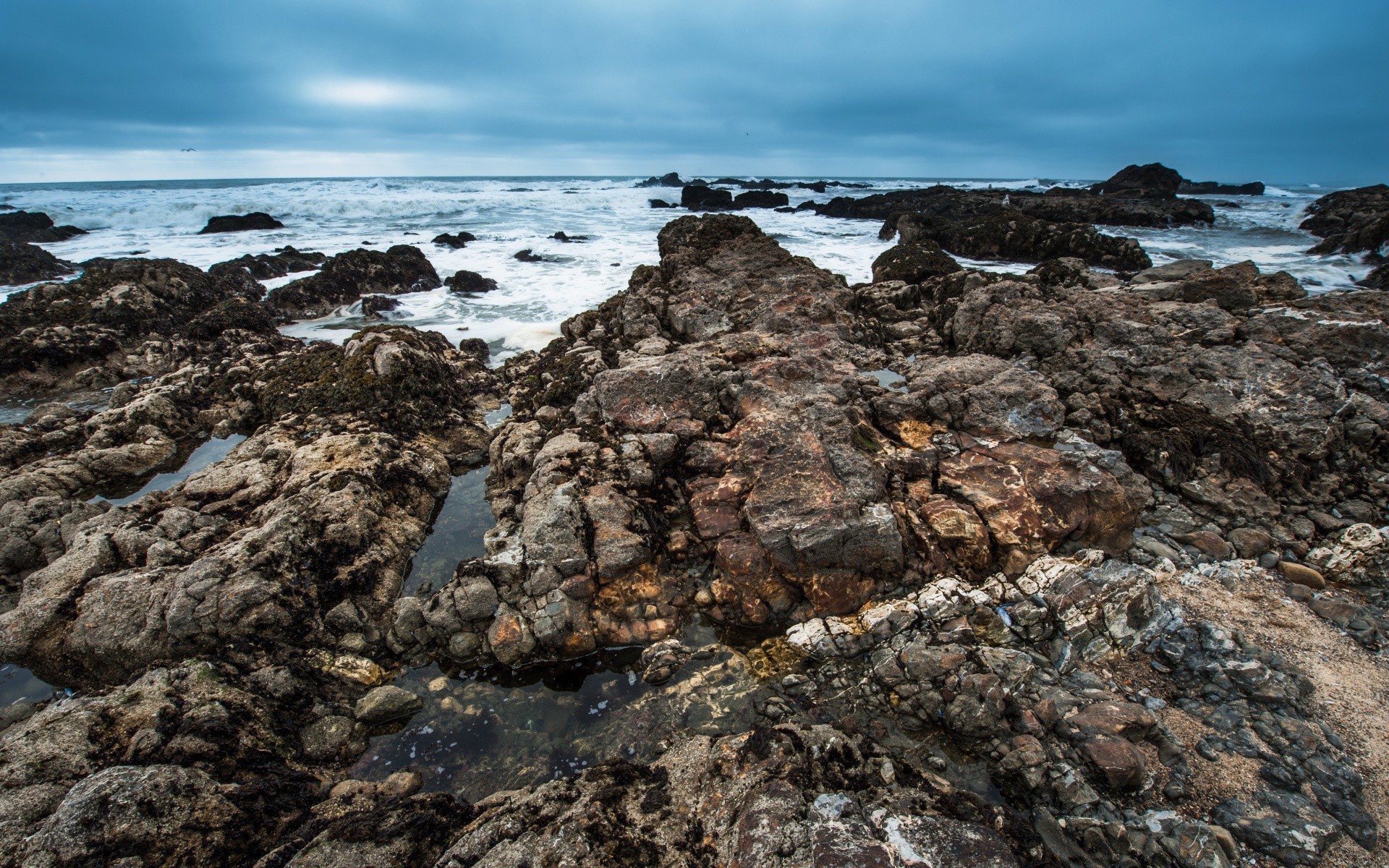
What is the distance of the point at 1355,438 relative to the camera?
7207 millimetres

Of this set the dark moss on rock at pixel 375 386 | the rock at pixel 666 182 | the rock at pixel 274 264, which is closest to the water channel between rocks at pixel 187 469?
the dark moss on rock at pixel 375 386

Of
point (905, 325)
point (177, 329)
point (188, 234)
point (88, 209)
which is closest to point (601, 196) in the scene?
point (188, 234)

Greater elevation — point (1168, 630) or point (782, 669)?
point (1168, 630)

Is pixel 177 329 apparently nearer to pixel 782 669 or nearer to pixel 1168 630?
pixel 782 669

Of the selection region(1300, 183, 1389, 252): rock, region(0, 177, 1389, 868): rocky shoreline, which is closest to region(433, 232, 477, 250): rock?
region(0, 177, 1389, 868): rocky shoreline

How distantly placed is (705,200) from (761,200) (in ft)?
19.2

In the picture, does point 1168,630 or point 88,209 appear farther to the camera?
point 88,209

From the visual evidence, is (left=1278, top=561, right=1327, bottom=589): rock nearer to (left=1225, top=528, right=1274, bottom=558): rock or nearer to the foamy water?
(left=1225, top=528, right=1274, bottom=558): rock

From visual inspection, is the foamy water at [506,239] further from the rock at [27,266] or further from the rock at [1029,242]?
the rock at [27,266]

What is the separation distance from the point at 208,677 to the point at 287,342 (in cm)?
1133

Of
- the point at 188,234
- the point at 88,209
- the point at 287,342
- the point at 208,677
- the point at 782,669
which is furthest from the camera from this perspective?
the point at 88,209

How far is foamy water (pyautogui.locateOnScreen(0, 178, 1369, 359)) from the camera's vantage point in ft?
60.9

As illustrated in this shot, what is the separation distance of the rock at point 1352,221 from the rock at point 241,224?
16713mm

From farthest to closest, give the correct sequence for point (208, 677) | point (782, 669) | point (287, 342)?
point (287, 342), point (782, 669), point (208, 677)
